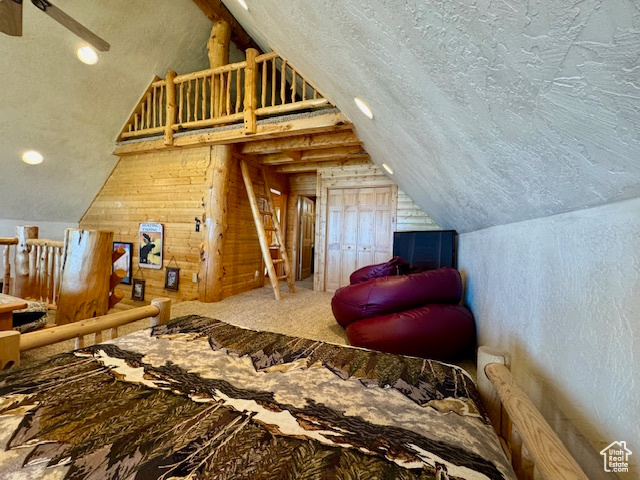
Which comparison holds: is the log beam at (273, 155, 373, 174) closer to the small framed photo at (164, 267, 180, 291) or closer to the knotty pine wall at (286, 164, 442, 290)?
the knotty pine wall at (286, 164, 442, 290)

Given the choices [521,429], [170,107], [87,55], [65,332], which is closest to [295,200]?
[170,107]

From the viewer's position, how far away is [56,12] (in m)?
2.17

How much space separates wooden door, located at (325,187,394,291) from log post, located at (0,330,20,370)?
4.05 meters

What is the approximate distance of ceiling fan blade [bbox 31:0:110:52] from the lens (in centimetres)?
211

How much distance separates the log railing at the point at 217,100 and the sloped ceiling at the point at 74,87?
0.22m

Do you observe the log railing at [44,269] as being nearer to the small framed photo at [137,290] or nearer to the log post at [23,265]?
the log post at [23,265]

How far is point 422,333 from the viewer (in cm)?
200

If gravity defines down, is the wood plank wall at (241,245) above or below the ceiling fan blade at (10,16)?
below

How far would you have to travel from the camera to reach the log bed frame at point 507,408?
20.8 inches

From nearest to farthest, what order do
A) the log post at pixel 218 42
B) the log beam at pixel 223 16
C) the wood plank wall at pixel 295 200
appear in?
1. the log beam at pixel 223 16
2. the log post at pixel 218 42
3. the wood plank wall at pixel 295 200

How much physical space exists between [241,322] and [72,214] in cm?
440

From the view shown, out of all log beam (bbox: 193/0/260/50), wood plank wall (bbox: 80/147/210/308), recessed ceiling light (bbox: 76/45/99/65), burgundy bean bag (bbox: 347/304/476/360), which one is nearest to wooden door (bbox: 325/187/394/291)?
wood plank wall (bbox: 80/147/210/308)

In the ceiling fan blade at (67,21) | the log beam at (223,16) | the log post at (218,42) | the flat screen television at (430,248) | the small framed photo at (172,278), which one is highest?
the log beam at (223,16)

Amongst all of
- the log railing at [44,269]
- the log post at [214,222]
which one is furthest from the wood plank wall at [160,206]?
the log railing at [44,269]
